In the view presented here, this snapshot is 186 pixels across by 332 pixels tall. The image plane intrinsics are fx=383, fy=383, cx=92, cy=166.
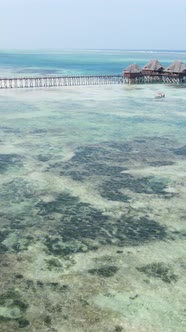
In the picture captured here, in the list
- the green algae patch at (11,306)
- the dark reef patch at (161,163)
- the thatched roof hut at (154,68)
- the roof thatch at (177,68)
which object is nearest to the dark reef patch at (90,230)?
the green algae patch at (11,306)

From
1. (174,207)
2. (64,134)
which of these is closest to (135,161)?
(174,207)

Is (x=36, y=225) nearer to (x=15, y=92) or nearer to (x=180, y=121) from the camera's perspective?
(x=180, y=121)

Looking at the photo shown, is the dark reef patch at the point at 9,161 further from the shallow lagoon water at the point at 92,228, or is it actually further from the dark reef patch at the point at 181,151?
the dark reef patch at the point at 181,151

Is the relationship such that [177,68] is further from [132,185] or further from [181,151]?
[132,185]

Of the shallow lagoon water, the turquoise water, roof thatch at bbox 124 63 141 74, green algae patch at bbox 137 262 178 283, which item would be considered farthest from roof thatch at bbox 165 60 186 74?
green algae patch at bbox 137 262 178 283

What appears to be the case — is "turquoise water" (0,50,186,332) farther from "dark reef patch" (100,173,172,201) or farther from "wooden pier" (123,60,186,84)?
"wooden pier" (123,60,186,84)

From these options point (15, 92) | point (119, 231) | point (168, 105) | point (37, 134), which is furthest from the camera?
point (15, 92)
